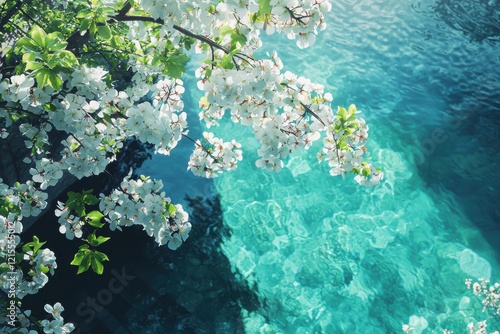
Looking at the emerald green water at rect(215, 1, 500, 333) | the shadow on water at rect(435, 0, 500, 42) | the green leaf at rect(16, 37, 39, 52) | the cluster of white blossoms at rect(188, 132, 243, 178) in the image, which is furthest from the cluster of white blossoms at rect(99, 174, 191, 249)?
the shadow on water at rect(435, 0, 500, 42)

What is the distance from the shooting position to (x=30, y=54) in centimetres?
224

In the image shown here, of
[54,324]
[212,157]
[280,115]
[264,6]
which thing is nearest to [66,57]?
[264,6]

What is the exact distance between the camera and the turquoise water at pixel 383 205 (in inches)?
269

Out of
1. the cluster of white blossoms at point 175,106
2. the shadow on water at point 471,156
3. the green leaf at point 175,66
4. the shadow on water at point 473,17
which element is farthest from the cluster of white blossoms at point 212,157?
the shadow on water at point 473,17

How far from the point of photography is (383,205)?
8.57m

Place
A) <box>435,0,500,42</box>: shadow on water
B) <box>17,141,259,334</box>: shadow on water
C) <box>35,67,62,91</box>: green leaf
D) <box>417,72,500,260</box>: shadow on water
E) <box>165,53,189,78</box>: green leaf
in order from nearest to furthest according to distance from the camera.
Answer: <box>35,67,62,91</box>: green leaf, <box>165,53,189,78</box>: green leaf, <box>17,141,259,334</box>: shadow on water, <box>417,72,500,260</box>: shadow on water, <box>435,0,500,42</box>: shadow on water

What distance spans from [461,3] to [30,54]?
50.8 feet

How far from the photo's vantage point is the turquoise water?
6824 mm

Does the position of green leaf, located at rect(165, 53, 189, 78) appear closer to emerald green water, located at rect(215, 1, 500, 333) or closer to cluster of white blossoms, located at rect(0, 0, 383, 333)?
cluster of white blossoms, located at rect(0, 0, 383, 333)

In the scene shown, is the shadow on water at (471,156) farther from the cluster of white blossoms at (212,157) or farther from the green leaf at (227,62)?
the green leaf at (227,62)

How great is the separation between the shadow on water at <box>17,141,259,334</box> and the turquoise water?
33cm

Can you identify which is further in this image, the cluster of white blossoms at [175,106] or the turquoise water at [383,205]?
the turquoise water at [383,205]

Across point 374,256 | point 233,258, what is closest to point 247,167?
point 233,258

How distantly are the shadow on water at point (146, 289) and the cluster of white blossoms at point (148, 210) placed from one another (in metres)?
3.21
